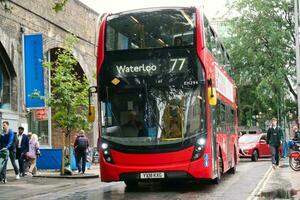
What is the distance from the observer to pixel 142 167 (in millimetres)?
12750

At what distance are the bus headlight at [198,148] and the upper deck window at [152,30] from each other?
89.2 inches

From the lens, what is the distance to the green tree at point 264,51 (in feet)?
118

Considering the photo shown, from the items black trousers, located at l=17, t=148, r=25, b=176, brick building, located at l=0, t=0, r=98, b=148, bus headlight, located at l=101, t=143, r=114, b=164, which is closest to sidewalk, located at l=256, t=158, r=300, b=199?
bus headlight, located at l=101, t=143, r=114, b=164

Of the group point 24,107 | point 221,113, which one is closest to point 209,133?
point 221,113

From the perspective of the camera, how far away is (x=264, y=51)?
37.4 metres

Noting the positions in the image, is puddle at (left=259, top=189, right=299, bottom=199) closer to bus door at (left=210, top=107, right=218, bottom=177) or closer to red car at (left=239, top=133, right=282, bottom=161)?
bus door at (left=210, top=107, right=218, bottom=177)

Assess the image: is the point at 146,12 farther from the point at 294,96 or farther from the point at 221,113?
the point at 294,96

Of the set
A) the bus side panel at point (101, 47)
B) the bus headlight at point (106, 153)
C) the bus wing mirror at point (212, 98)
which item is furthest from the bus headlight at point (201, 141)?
the bus side panel at point (101, 47)

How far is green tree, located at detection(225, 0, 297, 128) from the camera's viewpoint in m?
A: 35.9

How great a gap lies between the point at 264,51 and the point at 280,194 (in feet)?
87.0

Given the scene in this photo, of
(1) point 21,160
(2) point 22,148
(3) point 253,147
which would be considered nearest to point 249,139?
(3) point 253,147

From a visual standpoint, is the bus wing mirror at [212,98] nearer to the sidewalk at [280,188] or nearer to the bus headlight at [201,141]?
the bus headlight at [201,141]

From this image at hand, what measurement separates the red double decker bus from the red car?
16.6 m

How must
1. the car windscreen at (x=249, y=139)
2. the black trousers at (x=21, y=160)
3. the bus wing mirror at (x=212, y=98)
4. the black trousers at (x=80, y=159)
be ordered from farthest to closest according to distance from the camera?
the car windscreen at (x=249, y=139) → the black trousers at (x=80, y=159) → the black trousers at (x=21, y=160) → the bus wing mirror at (x=212, y=98)
